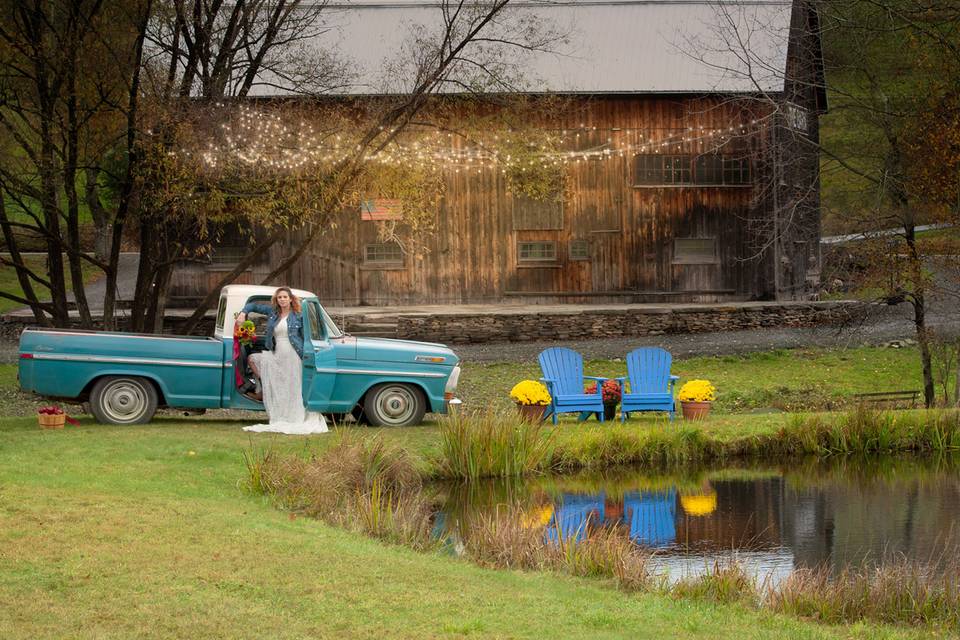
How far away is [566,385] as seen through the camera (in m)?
16.3

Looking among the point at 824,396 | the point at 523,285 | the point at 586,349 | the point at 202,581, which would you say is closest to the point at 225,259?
the point at 523,285

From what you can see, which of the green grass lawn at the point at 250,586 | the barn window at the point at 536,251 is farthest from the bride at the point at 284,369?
the barn window at the point at 536,251

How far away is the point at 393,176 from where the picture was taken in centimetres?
1981

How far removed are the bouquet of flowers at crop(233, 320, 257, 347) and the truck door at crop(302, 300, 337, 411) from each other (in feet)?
2.15

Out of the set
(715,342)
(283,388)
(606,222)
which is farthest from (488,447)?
(606,222)

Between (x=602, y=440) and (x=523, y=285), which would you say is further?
(x=523, y=285)

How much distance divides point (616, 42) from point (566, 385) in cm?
1672

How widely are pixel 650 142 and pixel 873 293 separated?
7352 mm

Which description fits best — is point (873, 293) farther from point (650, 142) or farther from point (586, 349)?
point (586, 349)

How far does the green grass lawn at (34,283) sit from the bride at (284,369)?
21213 mm

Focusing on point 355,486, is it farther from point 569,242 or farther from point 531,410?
point 569,242

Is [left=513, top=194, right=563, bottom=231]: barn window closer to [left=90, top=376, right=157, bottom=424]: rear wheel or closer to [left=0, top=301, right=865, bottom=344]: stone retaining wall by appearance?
[left=0, top=301, right=865, bottom=344]: stone retaining wall

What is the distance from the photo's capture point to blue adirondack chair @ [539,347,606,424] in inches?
631

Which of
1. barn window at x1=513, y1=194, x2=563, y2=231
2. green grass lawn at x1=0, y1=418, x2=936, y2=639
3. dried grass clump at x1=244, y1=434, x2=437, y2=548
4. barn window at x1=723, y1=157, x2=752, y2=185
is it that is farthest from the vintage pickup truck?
barn window at x1=723, y1=157, x2=752, y2=185
